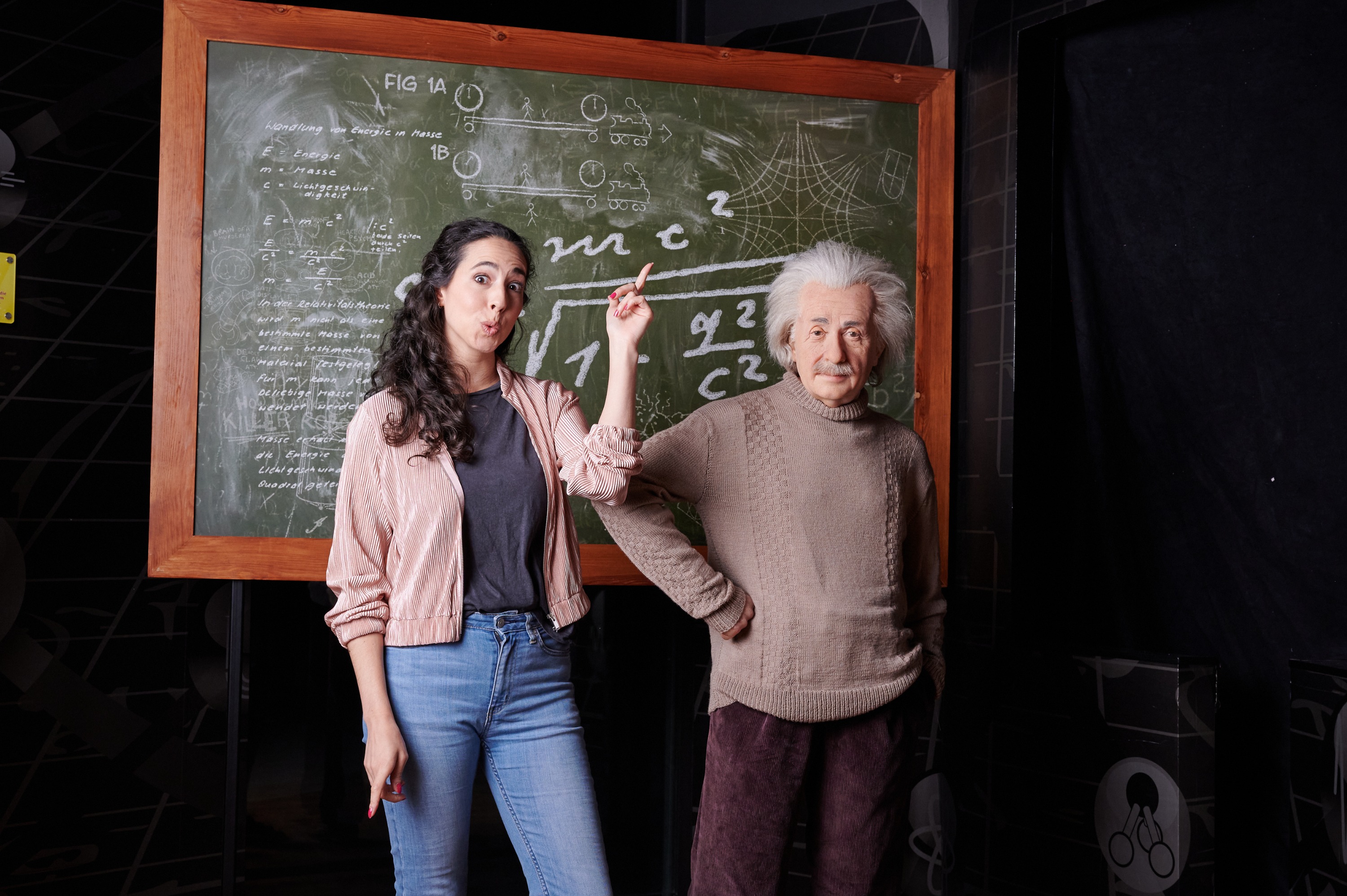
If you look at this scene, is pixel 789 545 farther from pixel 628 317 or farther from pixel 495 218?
pixel 495 218

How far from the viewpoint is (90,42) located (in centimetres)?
243

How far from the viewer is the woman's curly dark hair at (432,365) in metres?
1.57

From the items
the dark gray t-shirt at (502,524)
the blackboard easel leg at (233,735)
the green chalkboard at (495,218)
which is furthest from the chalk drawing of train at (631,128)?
the blackboard easel leg at (233,735)

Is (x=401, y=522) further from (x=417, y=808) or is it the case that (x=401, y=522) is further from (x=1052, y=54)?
(x=1052, y=54)

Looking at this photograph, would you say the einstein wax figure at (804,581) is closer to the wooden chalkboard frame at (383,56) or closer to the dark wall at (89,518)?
the wooden chalkboard frame at (383,56)

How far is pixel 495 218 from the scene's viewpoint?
7.71ft

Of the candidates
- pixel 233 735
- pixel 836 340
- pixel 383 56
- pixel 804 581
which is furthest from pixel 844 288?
pixel 233 735

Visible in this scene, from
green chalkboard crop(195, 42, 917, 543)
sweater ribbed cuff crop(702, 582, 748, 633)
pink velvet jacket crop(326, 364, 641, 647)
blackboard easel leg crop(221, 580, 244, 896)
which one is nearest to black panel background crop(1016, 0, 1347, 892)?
green chalkboard crop(195, 42, 917, 543)

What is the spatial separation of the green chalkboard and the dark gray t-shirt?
0.77 metres

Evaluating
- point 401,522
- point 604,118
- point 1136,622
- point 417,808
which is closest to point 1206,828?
point 1136,622

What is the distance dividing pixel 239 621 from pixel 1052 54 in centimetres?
245

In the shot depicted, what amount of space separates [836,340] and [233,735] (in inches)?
68.2

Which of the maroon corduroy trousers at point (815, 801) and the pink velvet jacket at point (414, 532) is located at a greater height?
the pink velvet jacket at point (414, 532)

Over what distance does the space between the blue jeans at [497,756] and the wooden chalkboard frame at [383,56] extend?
78 cm
